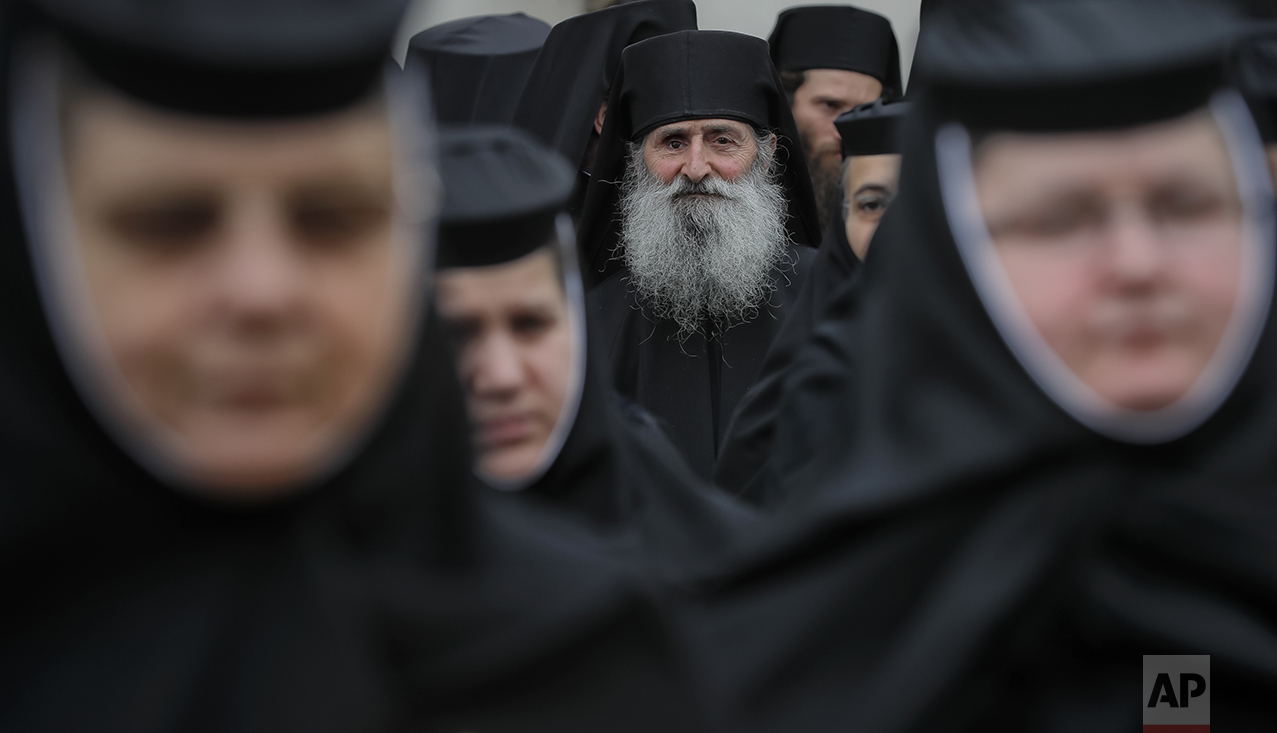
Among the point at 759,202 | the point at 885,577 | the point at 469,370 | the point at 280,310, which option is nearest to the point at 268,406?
the point at 280,310

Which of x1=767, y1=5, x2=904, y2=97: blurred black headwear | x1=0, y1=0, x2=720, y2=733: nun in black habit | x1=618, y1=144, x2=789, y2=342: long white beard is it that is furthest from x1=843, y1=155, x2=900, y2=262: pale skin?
x1=767, y1=5, x2=904, y2=97: blurred black headwear

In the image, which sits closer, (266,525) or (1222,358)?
(266,525)

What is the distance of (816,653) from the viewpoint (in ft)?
6.79

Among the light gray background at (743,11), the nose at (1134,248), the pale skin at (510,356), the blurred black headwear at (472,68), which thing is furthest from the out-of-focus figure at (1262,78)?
the light gray background at (743,11)

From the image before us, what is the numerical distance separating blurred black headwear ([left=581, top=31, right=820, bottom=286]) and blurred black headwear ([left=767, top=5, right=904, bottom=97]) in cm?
180

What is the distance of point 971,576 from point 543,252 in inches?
40.9

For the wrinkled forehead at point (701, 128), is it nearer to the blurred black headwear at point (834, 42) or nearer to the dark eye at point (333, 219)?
the blurred black headwear at point (834, 42)

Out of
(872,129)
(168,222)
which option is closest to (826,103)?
(872,129)

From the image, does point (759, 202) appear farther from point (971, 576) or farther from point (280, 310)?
point (280, 310)

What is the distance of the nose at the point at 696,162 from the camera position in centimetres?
600

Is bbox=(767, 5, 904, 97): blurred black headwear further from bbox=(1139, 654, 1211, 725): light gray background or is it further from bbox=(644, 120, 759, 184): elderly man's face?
bbox=(1139, 654, 1211, 725): light gray background

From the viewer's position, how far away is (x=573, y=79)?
21.5 feet

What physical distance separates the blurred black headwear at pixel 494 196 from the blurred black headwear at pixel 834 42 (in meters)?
5.62

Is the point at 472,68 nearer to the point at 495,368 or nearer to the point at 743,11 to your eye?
the point at 495,368
